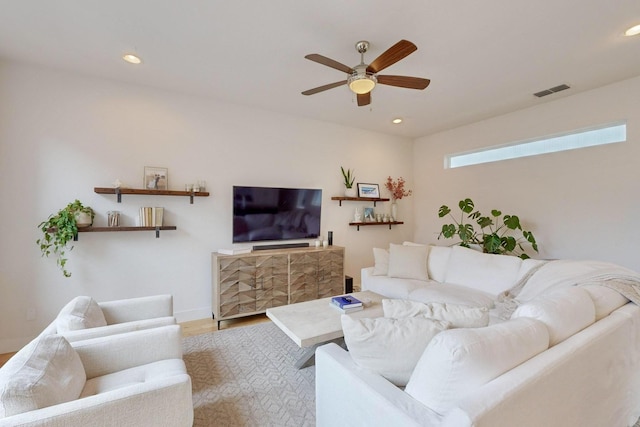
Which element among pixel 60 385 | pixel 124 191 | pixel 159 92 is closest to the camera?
pixel 60 385

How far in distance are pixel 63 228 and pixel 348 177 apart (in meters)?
3.69

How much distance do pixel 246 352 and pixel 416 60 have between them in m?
3.28

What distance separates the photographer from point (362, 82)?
7.48 feet

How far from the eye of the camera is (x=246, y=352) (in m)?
2.65

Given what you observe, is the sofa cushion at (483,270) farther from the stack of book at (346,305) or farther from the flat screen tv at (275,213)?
the flat screen tv at (275,213)

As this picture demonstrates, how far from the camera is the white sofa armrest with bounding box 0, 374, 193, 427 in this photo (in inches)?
41.1

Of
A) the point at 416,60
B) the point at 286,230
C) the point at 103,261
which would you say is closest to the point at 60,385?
the point at 103,261

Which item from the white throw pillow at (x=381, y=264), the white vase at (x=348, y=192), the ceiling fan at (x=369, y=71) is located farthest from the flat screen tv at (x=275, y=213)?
the ceiling fan at (x=369, y=71)

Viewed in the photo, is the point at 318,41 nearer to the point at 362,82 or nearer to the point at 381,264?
the point at 362,82

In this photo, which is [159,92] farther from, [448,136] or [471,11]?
[448,136]

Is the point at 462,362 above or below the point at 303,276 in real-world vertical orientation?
above

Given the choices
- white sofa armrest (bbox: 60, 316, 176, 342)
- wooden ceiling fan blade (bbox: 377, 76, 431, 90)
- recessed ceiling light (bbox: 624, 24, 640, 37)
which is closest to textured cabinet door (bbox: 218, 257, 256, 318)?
white sofa armrest (bbox: 60, 316, 176, 342)

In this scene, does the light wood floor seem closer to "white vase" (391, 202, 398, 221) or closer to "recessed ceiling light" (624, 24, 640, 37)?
"white vase" (391, 202, 398, 221)

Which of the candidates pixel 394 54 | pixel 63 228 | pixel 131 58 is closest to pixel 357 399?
pixel 394 54
